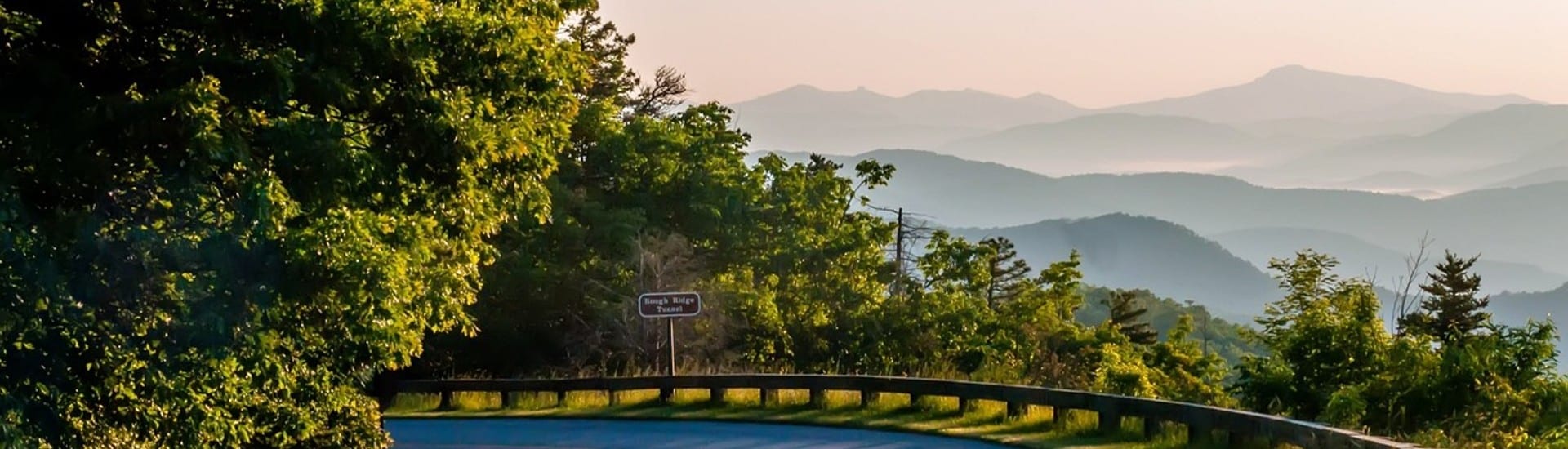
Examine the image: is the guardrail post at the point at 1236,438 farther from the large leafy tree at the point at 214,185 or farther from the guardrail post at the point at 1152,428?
the large leafy tree at the point at 214,185

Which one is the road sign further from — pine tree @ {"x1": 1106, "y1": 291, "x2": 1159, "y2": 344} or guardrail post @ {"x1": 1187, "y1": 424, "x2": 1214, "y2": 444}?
pine tree @ {"x1": 1106, "y1": 291, "x2": 1159, "y2": 344}

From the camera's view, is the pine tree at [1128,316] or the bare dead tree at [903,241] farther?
the pine tree at [1128,316]

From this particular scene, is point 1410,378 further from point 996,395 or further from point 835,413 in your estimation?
point 835,413

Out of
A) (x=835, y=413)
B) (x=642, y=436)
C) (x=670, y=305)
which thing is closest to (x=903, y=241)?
(x=670, y=305)

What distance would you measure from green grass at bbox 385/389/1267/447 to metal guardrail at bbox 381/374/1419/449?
0.19 m

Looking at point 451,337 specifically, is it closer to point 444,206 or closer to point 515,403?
point 515,403

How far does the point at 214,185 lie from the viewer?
12812 mm

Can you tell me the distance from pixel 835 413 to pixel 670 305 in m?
3.33

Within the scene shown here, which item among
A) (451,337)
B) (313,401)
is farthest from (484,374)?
(313,401)

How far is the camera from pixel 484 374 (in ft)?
142

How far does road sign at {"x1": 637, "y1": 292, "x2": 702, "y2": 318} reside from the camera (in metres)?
26.2

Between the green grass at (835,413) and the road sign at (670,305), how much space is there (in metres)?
1.58

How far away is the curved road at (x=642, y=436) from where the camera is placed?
2122 centimetres

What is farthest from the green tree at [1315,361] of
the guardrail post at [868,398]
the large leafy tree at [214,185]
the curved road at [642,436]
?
the large leafy tree at [214,185]
